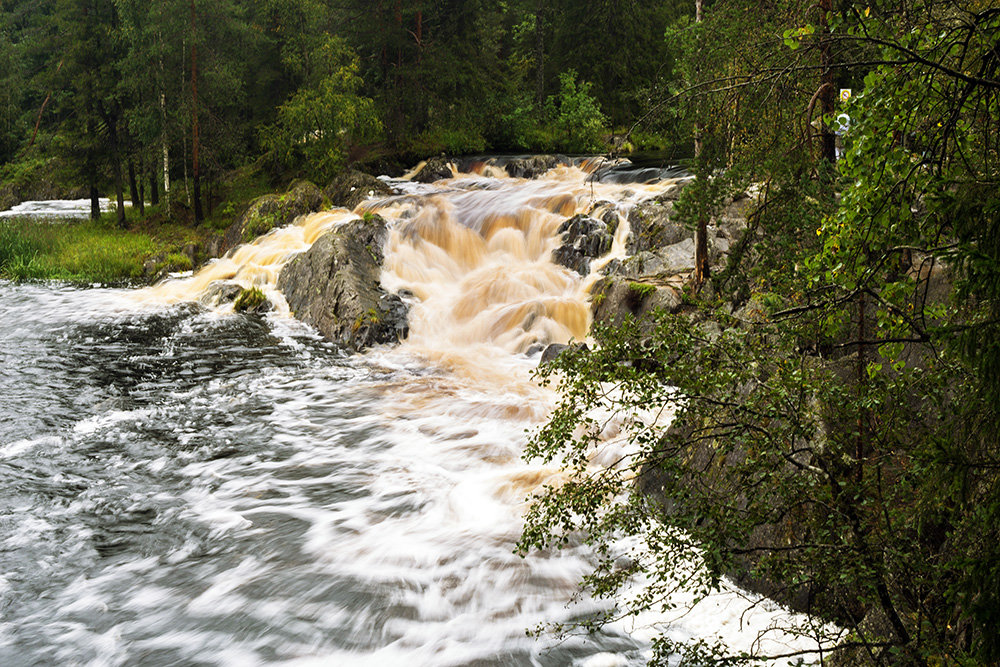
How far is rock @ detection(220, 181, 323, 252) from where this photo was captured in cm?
2162

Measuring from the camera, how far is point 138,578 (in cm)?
658

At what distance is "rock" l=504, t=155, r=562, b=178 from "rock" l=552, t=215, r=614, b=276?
913 cm

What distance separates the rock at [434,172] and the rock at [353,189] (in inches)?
113

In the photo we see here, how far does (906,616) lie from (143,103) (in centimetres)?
2829

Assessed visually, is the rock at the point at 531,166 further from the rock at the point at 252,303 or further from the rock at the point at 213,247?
the rock at the point at 252,303

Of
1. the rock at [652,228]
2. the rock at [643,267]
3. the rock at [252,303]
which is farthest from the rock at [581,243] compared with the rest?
the rock at [252,303]

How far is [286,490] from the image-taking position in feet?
27.8

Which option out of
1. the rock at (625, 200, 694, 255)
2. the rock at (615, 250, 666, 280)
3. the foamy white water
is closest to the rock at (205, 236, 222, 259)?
the foamy white water

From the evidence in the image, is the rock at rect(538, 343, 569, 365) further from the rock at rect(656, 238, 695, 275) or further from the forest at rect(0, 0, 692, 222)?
the forest at rect(0, 0, 692, 222)

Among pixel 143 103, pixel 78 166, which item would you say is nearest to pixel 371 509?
pixel 143 103

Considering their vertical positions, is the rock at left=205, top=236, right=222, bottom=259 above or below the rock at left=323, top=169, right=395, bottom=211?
below

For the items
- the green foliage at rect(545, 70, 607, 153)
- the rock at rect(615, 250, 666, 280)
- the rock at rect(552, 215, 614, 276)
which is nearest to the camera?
the rock at rect(615, 250, 666, 280)

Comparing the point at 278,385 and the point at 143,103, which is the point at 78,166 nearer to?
the point at 143,103

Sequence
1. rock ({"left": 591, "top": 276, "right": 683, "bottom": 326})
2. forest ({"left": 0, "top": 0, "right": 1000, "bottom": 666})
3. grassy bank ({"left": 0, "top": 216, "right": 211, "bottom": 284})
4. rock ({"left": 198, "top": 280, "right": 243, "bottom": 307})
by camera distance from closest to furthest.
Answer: forest ({"left": 0, "top": 0, "right": 1000, "bottom": 666}), rock ({"left": 591, "top": 276, "right": 683, "bottom": 326}), rock ({"left": 198, "top": 280, "right": 243, "bottom": 307}), grassy bank ({"left": 0, "top": 216, "right": 211, "bottom": 284})
